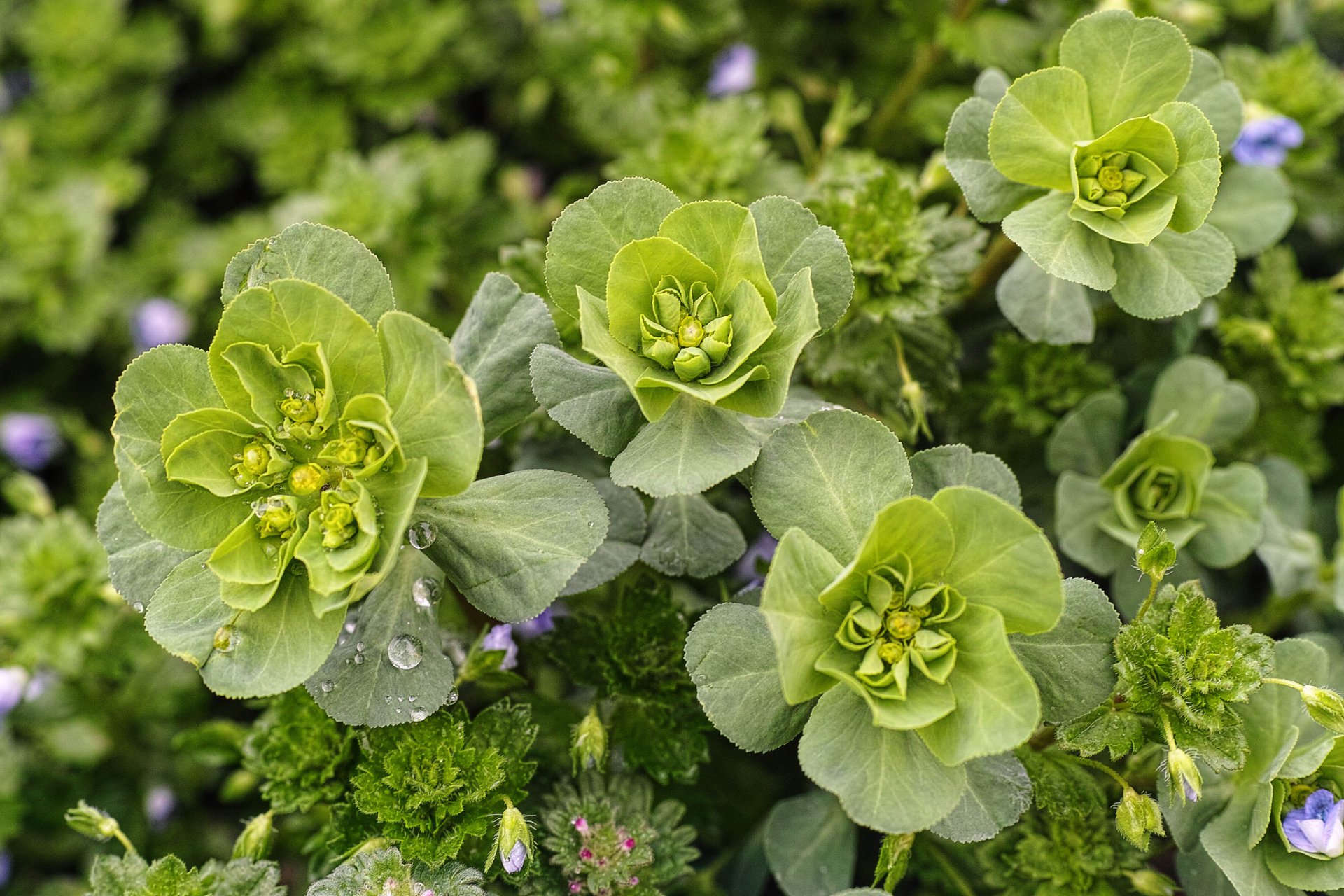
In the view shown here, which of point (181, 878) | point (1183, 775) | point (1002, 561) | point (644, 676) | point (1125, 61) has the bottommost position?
point (181, 878)

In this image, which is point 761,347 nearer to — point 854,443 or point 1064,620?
point 854,443

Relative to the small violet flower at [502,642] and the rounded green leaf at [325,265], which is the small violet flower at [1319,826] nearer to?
the small violet flower at [502,642]

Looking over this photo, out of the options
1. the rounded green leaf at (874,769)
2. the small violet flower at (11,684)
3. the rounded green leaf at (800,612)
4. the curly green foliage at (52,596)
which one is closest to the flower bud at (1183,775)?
the rounded green leaf at (874,769)

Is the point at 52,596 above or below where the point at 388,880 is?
below

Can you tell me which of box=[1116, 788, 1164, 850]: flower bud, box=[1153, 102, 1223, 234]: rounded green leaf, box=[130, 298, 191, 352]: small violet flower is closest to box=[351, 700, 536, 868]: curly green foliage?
box=[1116, 788, 1164, 850]: flower bud

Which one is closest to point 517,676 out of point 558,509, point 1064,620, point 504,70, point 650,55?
point 558,509

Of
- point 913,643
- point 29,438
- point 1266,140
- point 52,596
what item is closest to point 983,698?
point 913,643

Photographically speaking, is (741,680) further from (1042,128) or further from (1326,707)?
(1042,128)
